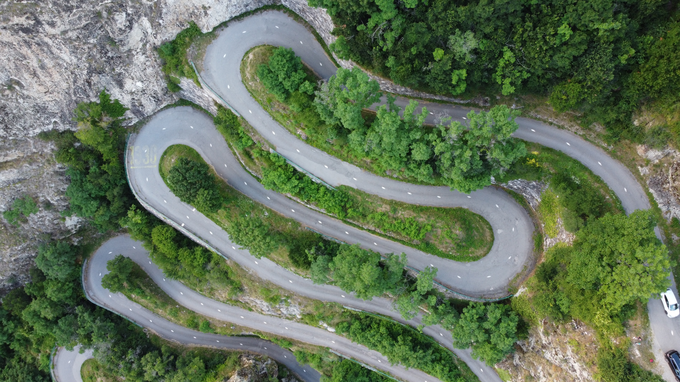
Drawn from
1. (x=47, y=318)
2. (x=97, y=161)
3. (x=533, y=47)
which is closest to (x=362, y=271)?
(x=533, y=47)

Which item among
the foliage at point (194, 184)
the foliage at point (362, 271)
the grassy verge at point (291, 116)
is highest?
the grassy verge at point (291, 116)

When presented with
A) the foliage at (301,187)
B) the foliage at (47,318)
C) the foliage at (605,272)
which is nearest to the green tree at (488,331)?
the foliage at (605,272)

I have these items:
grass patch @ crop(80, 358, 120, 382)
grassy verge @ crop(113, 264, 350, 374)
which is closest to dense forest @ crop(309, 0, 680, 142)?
grassy verge @ crop(113, 264, 350, 374)

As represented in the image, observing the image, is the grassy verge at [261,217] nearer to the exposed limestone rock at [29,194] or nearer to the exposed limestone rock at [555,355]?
the exposed limestone rock at [29,194]

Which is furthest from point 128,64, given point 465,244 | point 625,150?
point 625,150

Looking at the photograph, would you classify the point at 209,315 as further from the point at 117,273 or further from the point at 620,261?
the point at 620,261

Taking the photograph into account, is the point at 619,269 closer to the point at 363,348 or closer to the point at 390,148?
the point at 390,148

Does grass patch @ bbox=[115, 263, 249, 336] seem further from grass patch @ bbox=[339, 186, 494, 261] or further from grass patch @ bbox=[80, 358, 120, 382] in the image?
grass patch @ bbox=[339, 186, 494, 261]
